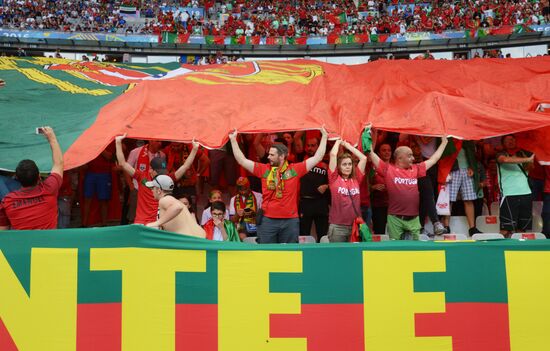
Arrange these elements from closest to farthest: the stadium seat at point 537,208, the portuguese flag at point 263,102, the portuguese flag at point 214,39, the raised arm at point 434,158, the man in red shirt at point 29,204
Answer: the man in red shirt at point 29,204
the raised arm at point 434,158
the portuguese flag at point 263,102
the stadium seat at point 537,208
the portuguese flag at point 214,39

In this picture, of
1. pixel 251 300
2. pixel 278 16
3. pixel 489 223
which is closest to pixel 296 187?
pixel 251 300

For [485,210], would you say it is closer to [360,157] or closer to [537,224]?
[537,224]

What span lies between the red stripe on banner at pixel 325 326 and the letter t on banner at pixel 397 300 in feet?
0.28

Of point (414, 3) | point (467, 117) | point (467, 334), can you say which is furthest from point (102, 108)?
point (414, 3)

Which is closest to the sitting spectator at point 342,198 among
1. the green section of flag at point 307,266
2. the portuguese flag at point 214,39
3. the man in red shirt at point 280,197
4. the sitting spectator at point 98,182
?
the man in red shirt at point 280,197

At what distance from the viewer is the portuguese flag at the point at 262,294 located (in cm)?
457

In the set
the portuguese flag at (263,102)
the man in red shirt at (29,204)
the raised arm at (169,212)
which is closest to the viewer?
the raised arm at (169,212)

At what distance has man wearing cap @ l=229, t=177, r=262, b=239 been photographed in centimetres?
697

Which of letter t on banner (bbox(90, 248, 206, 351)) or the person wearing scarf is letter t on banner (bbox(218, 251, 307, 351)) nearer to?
letter t on banner (bbox(90, 248, 206, 351))

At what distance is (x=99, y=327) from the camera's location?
4.57 metres

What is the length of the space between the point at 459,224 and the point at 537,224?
995 mm

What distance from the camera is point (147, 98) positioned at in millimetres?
7309

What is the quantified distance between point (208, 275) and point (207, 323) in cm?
36

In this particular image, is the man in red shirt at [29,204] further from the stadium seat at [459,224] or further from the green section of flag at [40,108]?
the stadium seat at [459,224]
